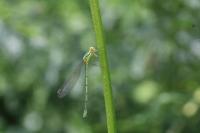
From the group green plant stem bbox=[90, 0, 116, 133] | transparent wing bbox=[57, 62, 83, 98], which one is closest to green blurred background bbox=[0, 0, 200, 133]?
transparent wing bbox=[57, 62, 83, 98]

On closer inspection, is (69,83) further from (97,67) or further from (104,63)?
(97,67)

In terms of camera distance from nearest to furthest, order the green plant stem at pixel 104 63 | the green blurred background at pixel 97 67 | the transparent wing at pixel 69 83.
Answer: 1. the green plant stem at pixel 104 63
2. the transparent wing at pixel 69 83
3. the green blurred background at pixel 97 67

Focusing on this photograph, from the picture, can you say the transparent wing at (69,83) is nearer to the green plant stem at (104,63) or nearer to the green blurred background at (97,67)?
the green plant stem at (104,63)

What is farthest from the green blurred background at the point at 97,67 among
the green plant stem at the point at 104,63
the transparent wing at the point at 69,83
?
the green plant stem at the point at 104,63

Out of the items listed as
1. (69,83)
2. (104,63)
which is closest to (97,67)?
(69,83)

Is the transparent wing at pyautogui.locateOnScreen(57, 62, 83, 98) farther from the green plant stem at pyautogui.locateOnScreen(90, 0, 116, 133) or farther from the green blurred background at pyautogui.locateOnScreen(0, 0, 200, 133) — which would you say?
the green blurred background at pyautogui.locateOnScreen(0, 0, 200, 133)

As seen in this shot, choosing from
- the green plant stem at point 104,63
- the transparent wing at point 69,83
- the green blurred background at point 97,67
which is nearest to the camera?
the green plant stem at point 104,63
